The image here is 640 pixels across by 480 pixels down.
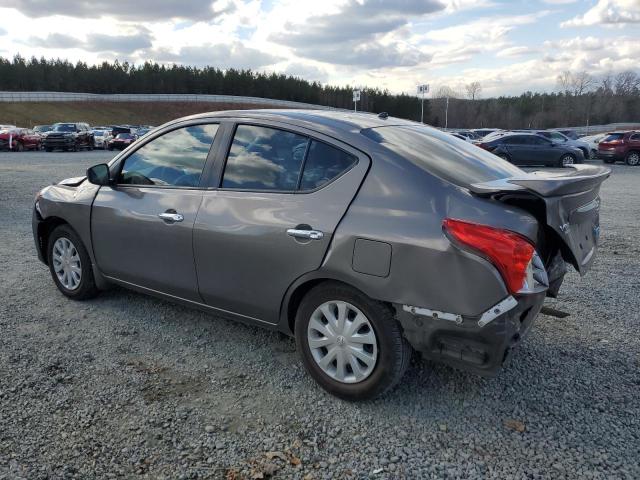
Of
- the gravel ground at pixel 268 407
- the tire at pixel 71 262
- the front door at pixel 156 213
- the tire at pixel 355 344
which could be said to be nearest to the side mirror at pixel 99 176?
the front door at pixel 156 213

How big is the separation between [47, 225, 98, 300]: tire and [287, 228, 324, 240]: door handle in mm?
2377

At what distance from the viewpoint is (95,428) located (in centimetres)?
298

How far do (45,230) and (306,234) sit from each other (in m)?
3.23

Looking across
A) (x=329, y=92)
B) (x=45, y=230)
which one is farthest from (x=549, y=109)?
(x=45, y=230)

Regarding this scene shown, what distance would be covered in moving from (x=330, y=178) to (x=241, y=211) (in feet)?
2.23

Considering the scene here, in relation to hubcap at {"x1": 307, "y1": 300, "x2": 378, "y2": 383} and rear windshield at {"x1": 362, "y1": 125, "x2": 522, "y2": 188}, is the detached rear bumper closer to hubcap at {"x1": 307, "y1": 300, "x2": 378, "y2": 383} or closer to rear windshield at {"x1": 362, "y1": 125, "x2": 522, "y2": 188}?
hubcap at {"x1": 307, "y1": 300, "x2": 378, "y2": 383}

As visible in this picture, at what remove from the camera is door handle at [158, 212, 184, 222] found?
3830mm

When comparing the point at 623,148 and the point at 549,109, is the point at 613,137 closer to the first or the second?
the point at 623,148

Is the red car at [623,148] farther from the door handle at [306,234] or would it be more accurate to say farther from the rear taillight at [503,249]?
the door handle at [306,234]

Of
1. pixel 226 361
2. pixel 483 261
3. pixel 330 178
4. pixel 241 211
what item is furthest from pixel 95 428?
pixel 483 261

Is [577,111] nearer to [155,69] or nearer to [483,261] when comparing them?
[155,69]

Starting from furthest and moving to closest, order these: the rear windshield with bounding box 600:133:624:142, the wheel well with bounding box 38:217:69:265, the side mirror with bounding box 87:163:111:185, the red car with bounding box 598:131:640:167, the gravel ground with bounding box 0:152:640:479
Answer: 1. the rear windshield with bounding box 600:133:624:142
2. the red car with bounding box 598:131:640:167
3. the wheel well with bounding box 38:217:69:265
4. the side mirror with bounding box 87:163:111:185
5. the gravel ground with bounding box 0:152:640:479

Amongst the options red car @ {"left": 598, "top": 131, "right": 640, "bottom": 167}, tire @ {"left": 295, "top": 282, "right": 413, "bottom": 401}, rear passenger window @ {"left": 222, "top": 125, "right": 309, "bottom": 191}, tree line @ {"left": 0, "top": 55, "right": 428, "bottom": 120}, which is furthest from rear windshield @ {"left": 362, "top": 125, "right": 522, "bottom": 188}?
tree line @ {"left": 0, "top": 55, "right": 428, "bottom": 120}

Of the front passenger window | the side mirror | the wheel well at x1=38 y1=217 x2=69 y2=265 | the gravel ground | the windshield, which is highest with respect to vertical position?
the windshield
